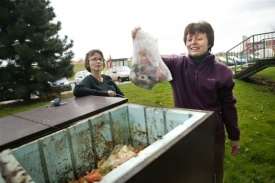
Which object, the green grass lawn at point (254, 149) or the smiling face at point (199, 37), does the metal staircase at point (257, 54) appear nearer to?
the green grass lawn at point (254, 149)

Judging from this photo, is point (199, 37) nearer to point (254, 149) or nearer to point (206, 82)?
point (206, 82)

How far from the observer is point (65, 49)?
9.98m

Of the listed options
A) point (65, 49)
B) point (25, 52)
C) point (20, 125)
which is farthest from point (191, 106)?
point (65, 49)

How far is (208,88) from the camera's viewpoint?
5.24ft

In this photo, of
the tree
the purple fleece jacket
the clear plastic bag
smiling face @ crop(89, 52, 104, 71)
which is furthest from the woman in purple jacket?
the tree

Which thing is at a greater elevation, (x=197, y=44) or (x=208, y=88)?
(x=197, y=44)

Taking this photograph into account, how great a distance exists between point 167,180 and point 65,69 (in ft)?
32.1

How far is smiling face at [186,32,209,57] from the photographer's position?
5.38 ft

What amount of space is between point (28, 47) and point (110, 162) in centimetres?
869

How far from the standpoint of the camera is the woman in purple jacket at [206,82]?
5.31ft

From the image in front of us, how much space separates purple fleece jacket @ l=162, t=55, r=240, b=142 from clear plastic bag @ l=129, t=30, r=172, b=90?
196 millimetres

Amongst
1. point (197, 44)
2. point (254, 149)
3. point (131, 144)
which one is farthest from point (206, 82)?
point (254, 149)

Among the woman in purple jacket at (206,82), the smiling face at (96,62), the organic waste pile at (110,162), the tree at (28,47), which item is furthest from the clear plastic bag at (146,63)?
the tree at (28,47)

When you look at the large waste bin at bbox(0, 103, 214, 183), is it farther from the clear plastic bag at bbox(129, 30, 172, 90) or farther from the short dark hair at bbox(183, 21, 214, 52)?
the short dark hair at bbox(183, 21, 214, 52)
